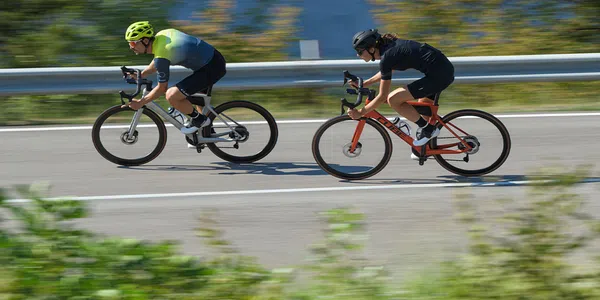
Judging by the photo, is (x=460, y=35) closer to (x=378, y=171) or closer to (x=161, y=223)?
(x=378, y=171)

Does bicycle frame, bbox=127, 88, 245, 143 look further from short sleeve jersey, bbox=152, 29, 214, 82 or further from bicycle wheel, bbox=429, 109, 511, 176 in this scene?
bicycle wheel, bbox=429, 109, 511, 176

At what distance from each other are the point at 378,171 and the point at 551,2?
26.6 ft

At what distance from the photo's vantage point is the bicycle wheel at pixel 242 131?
9711 mm

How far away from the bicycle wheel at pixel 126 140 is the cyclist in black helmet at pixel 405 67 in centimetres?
220

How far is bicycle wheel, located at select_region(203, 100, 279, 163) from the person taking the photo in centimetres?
971

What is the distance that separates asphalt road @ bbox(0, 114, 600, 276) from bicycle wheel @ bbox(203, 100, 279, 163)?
5.4 inches

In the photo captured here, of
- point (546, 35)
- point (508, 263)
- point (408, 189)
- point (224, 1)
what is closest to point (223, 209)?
point (408, 189)

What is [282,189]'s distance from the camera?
8.66 meters

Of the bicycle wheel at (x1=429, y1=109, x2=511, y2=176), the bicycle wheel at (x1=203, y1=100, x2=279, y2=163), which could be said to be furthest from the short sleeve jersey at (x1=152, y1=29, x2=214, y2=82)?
the bicycle wheel at (x1=429, y1=109, x2=511, y2=176)

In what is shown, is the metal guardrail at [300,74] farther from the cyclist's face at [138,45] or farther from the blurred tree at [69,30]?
the blurred tree at [69,30]

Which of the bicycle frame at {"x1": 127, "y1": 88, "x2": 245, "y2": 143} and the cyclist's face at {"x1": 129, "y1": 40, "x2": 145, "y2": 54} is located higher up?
the cyclist's face at {"x1": 129, "y1": 40, "x2": 145, "y2": 54}

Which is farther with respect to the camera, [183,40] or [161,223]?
[183,40]

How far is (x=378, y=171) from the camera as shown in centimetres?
912

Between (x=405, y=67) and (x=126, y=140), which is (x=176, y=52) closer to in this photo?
(x=126, y=140)
